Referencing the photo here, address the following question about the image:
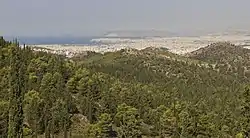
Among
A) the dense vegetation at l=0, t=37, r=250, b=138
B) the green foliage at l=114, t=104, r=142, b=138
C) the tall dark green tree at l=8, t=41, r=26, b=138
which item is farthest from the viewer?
the green foliage at l=114, t=104, r=142, b=138

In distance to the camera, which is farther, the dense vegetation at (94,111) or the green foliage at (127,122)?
the green foliage at (127,122)

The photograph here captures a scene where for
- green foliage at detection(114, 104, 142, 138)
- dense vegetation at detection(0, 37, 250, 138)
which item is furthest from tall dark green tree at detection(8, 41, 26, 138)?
green foliage at detection(114, 104, 142, 138)

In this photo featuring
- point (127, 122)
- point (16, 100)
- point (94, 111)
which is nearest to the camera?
point (16, 100)

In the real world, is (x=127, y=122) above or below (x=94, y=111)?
below

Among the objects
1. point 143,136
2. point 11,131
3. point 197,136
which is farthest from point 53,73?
point 11,131

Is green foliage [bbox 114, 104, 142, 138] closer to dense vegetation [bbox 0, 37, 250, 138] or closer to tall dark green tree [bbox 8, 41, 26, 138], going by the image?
dense vegetation [bbox 0, 37, 250, 138]

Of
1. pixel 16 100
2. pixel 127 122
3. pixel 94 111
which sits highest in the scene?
pixel 16 100

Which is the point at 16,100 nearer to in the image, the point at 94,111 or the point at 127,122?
the point at 127,122

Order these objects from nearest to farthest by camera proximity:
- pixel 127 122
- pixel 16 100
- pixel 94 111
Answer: pixel 16 100, pixel 127 122, pixel 94 111

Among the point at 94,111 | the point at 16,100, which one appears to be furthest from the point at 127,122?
the point at 16,100

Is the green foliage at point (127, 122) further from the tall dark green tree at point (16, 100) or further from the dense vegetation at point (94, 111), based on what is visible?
the tall dark green tree at point (16, 100)

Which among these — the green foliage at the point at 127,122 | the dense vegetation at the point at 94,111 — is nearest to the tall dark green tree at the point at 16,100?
the dense vegetation at the point at 94,111

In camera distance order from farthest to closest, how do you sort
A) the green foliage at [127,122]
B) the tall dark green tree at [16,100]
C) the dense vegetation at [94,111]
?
the green foliage at [127,122]
the dense vegetation at [94,111]
the tall dark green tree at [16,100]
